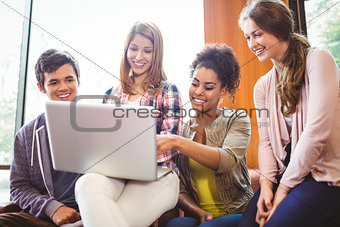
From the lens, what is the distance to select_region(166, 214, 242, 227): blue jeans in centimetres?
84

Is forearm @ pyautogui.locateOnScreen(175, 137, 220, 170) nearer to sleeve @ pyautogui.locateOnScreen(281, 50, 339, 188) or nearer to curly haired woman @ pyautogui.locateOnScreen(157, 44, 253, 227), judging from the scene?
curly haired woman @ pyautogui.locateOnScreen(157, 44, 253, 227)

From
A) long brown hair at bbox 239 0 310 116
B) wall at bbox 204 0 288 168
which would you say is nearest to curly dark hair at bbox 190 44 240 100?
long brown hair at bbox 239 0 310 116

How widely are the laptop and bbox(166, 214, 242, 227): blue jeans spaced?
0.76 ft

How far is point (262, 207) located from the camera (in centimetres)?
80

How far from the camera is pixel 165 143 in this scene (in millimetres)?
812

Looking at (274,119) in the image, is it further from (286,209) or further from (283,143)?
(286,209)

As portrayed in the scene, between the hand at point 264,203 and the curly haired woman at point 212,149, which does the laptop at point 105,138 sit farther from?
the hand at point 264,203

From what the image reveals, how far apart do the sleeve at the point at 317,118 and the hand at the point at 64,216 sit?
63 centimetres

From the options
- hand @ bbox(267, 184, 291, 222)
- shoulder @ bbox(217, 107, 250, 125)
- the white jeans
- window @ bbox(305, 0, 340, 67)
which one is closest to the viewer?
the white jeans

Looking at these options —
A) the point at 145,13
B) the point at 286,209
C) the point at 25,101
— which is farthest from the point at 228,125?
the point at 25,101

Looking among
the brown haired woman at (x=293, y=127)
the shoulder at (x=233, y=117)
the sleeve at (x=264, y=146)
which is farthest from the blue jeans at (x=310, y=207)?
the shoulder at (x=233, y=117)

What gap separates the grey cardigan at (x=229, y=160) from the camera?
96 centimetres

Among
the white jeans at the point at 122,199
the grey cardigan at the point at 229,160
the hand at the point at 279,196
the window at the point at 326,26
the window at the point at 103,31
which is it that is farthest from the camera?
the window at the point at 103,31

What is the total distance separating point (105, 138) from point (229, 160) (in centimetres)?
45
